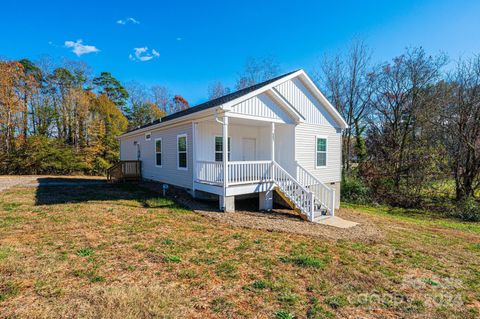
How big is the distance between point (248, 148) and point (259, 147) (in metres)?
0.65

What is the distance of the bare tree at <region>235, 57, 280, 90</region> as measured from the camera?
2406 cm

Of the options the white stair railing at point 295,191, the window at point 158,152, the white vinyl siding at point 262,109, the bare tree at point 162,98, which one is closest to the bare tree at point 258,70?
the bare tree at point 162,98

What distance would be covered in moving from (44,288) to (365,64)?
71.7 feet

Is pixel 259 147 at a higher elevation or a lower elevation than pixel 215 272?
higher

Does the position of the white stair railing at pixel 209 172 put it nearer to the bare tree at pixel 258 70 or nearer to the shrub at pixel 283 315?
the shrub at pixel 283 315

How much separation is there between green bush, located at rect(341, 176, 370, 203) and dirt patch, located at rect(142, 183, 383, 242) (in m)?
7.12

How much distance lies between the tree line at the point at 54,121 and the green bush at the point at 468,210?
23934 millimetres

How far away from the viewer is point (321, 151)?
11508 mm

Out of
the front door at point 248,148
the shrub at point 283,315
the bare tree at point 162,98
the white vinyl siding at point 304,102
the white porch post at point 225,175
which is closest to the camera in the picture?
the shrub at point 283,315

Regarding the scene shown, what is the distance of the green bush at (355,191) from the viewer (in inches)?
571

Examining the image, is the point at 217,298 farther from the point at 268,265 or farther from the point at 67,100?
the point at 67,100

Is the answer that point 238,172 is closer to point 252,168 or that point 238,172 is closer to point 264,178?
point 252,168

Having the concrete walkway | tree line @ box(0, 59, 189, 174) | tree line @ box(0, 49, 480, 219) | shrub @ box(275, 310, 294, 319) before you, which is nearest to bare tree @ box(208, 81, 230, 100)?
tree line @ box(0, 49, 480, 219)

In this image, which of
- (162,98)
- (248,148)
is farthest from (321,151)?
(162,98)
